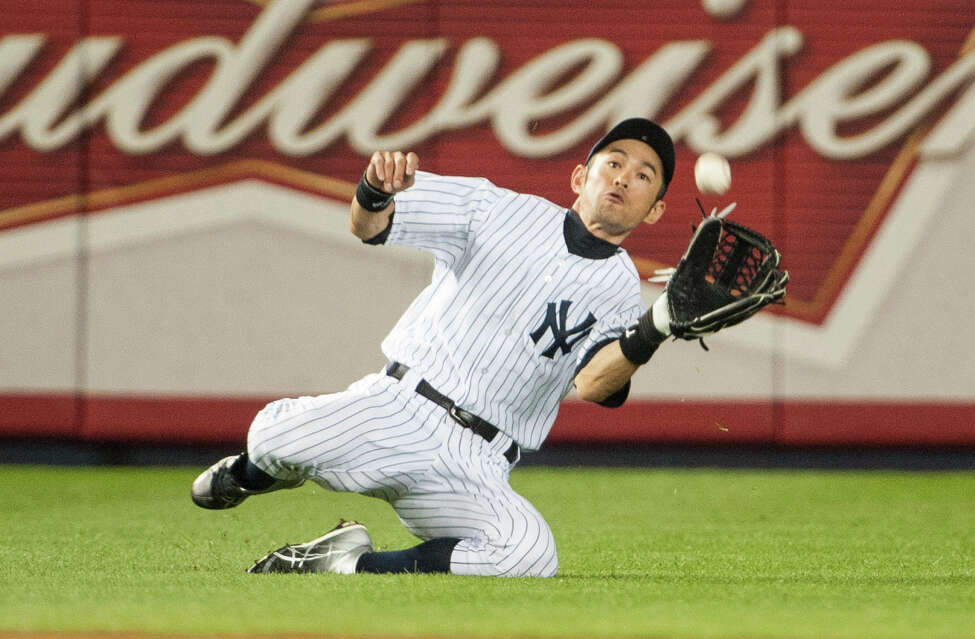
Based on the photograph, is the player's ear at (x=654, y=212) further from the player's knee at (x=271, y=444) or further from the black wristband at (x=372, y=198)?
the player's knee at (x=271, y=444)

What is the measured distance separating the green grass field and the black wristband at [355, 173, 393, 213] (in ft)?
3.10

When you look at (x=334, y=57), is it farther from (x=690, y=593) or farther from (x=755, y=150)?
(x=690, y=593)

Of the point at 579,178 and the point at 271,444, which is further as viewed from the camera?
the point at 579,178

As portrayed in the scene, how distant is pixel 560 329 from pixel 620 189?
0.42 m

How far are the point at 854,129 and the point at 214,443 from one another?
383 cm

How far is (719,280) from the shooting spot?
13.2 ft

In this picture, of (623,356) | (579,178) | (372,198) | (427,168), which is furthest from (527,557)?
(427,168)

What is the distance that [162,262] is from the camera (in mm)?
8492

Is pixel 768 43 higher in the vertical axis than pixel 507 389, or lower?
higher

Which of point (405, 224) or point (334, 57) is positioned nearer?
point (405, 224)

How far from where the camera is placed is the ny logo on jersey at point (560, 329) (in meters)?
4.25

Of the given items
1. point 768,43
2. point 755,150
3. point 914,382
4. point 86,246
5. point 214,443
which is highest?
point 768,43

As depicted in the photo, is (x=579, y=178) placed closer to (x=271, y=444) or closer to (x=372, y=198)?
(x=372, y=198)

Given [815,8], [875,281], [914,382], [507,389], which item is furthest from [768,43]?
[507,389]
